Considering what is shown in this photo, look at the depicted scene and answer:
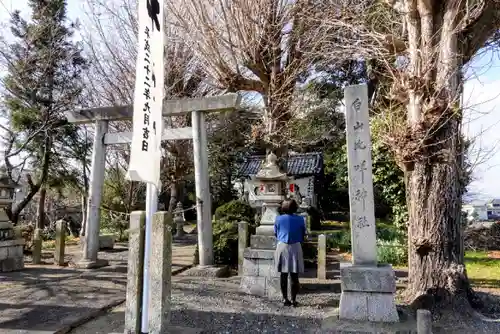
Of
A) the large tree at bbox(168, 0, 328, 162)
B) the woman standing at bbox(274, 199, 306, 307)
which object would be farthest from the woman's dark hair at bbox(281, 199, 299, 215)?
the large tree at bbox(168, 0, 328, 162)

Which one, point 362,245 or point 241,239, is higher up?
point 362,245

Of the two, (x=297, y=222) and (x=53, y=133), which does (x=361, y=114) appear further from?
(x=53, y=133)

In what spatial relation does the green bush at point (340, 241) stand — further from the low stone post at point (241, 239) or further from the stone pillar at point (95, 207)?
the stone pillar at point (95, 207)

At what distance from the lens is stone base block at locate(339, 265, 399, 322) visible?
16.4 feet

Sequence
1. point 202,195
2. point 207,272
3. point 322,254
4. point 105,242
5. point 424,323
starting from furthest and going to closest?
point 105,242 < point 322,254 < point 202,195 < point 207,272 < point 424,323

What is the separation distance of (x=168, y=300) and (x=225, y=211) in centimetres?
788

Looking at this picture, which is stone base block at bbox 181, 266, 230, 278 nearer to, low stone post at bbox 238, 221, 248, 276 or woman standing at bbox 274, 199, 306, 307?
low stone post at bbox 238, 221, 248, 276

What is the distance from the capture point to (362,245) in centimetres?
532

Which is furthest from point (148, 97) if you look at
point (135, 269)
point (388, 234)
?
point (388, 234)

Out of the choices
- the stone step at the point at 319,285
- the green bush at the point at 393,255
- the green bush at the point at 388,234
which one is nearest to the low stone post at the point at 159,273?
the stone step at the point at 319,285

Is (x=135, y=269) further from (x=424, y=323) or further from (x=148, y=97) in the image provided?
(x=424, y=323)

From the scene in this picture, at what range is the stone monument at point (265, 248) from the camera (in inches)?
266

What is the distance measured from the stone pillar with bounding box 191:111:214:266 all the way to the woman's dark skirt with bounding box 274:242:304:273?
108 inches

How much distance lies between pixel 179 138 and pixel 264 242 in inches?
129
